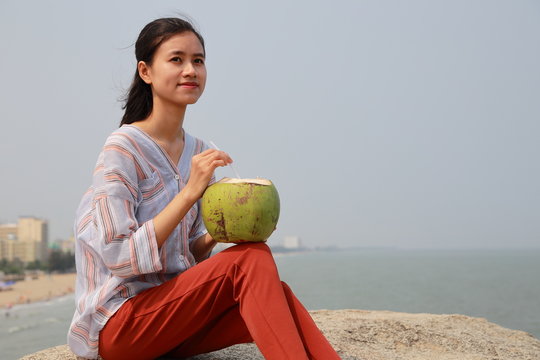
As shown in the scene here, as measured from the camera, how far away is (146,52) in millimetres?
2791

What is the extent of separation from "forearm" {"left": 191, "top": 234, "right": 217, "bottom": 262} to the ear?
2.67ft

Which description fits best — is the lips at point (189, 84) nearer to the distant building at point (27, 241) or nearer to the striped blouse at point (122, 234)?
the striped blouse at point (122, 234)

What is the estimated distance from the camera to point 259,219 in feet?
8.06

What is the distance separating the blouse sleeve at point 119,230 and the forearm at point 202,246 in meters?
Result: 0.44

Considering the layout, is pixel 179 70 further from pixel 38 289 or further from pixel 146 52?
pixel 38 289

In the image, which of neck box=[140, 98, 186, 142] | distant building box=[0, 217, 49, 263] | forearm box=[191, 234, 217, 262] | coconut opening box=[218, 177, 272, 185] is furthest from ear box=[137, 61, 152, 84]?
distant building box=[0, 217, 49, 263]

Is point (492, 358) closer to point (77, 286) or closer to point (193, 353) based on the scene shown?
point (193, 353)

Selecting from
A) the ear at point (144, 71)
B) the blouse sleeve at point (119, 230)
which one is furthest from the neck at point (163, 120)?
the blouse sleeve at point (119, 230)

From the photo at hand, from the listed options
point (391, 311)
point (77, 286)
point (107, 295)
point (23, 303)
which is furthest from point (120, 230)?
point (23, 303)

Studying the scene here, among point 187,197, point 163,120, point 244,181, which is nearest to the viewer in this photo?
point 187,197

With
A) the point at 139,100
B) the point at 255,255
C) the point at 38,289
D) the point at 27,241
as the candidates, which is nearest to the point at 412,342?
the point at 255,255

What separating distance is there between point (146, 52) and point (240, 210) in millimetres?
939

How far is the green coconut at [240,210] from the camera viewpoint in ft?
8.05

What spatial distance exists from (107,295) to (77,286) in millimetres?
277
